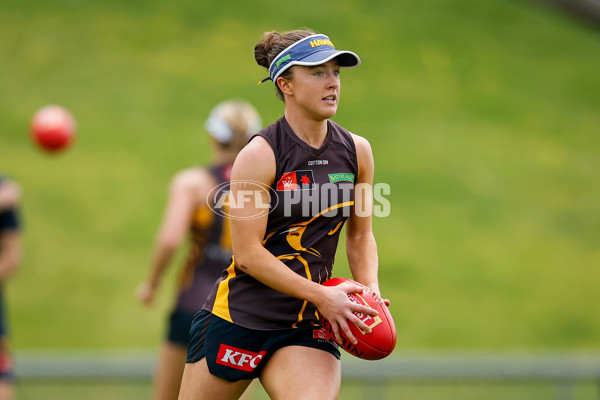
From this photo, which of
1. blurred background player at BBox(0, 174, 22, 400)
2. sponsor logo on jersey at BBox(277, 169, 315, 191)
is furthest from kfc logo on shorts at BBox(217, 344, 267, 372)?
blurred background player at BBox(0, 174, 22, 400)

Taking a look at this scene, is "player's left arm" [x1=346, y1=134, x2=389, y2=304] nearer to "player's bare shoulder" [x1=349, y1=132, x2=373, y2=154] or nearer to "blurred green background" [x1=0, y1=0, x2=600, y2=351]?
"player's bare shoulder" [x1=349, y1=132, x2=373, y2=154]

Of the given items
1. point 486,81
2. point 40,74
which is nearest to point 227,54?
point 40,74

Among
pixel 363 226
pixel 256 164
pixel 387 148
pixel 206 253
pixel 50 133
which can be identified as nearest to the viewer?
pixel 256 164

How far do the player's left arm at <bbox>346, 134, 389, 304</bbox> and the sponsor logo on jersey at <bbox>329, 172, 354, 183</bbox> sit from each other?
0.10 meters

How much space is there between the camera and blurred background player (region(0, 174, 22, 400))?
21.0 feet

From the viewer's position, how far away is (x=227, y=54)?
18219 mm

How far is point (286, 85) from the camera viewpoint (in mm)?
3689

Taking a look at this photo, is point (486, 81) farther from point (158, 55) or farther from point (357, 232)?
point (357, 232)

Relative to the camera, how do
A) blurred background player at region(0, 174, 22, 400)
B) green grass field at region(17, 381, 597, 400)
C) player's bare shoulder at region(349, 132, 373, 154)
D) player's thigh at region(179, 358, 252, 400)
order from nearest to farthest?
player's thigh at region(179, 358, 252, 400)
player's bare shoulder at region(349, 132, 373, 154)
blurred background player at region(0, 174, 22, 400)
green grass field at region(17, 381, 597, 400)

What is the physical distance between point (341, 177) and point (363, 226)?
1.23 ft

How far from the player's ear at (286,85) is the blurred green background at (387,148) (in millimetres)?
8288

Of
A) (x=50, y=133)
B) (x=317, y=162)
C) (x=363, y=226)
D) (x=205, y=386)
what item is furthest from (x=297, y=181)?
(x=50, y=133)

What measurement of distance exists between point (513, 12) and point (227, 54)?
25.9 ft

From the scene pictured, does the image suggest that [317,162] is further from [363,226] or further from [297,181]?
[363,226]
